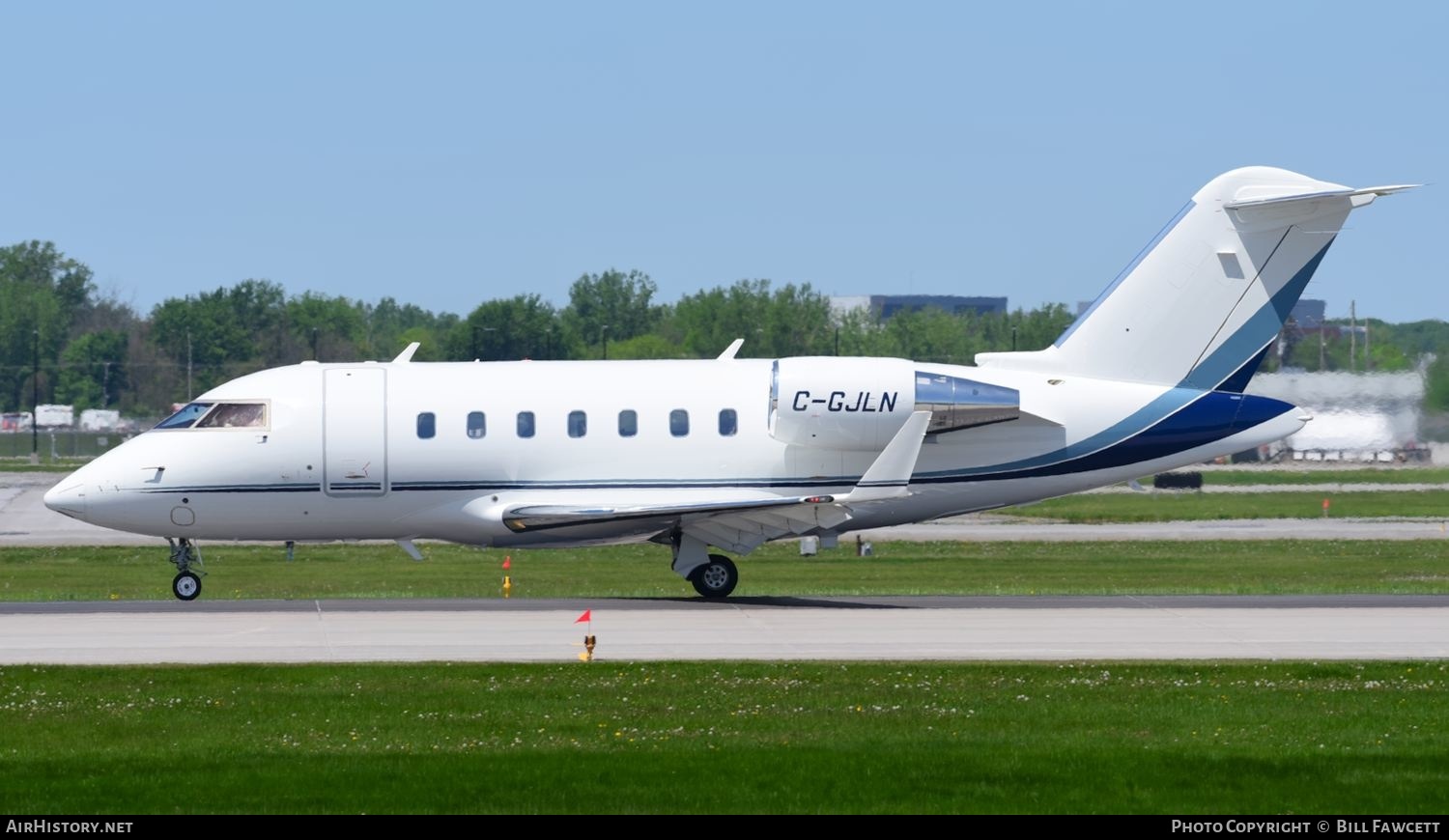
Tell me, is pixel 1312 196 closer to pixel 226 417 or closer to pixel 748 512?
pixel 748 512

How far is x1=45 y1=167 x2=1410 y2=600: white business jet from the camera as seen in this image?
29.1 m

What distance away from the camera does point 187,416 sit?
98.8 ft

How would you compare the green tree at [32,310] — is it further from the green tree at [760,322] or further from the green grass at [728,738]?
the green grass at [728,738]

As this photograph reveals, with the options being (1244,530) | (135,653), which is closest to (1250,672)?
(135,653)

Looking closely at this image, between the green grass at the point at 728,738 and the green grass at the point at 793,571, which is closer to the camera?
the green grass at the point at 728,738

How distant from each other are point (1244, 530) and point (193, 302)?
252 ft

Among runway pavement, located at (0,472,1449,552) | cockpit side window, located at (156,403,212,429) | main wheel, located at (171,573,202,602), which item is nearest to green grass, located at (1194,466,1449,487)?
runway pavement, located at (0,472,1449,552)

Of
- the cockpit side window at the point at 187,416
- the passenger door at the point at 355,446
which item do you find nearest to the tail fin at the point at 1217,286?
the passenger door at the point at 355,446

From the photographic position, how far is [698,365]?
30219 mm

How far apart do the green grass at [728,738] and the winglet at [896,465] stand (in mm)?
7106

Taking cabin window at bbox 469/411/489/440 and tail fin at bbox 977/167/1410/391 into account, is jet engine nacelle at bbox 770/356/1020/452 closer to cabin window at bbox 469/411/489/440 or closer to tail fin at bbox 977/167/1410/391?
tail fin at bbox 977/167/1410/391

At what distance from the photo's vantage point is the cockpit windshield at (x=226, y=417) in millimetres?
Answer: 29750

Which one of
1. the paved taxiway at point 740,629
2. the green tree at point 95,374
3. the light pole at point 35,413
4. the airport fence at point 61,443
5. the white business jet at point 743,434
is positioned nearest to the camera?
the paved taxiway at point 740,629
